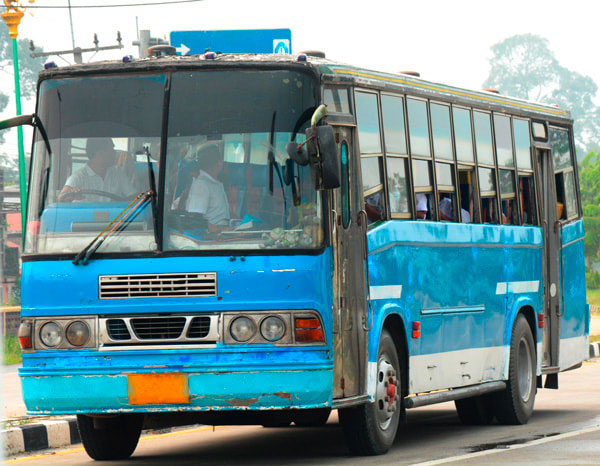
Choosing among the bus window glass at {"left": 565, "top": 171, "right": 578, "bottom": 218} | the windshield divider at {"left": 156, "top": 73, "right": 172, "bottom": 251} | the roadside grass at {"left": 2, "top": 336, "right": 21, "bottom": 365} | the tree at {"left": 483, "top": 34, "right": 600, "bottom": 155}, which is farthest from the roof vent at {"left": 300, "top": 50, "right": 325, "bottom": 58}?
the tree at {"left": 483, "top": 34, "right": 600, "bottom": 155}

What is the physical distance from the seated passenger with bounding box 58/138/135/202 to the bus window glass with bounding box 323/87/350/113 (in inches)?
57.7

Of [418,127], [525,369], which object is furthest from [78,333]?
[525,369]

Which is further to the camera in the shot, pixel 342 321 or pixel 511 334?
pixel 511 334

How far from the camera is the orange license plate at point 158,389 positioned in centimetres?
900

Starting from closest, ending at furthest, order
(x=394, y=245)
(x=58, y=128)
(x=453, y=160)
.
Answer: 1. (x=58, y=128)
2. (x=394, y=245)
3. (x=453, y=160)

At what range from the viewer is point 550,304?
14.0 m

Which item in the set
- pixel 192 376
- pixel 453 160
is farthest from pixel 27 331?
pixel 453 160

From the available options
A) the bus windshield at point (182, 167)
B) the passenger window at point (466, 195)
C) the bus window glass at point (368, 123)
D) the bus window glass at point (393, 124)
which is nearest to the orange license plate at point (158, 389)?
the bus windshield at point (182, 167)

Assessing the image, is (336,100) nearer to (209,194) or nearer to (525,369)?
(209,194)

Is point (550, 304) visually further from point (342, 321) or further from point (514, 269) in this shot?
point (342, 321)

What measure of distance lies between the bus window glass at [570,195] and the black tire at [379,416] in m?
4.85

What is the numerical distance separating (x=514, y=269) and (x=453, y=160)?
1717 mm

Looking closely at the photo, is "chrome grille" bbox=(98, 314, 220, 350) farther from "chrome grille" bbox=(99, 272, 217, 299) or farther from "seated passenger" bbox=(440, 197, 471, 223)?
"seated passenger" bbox=(440, 197, 471, 223)

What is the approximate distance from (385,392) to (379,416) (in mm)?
186
